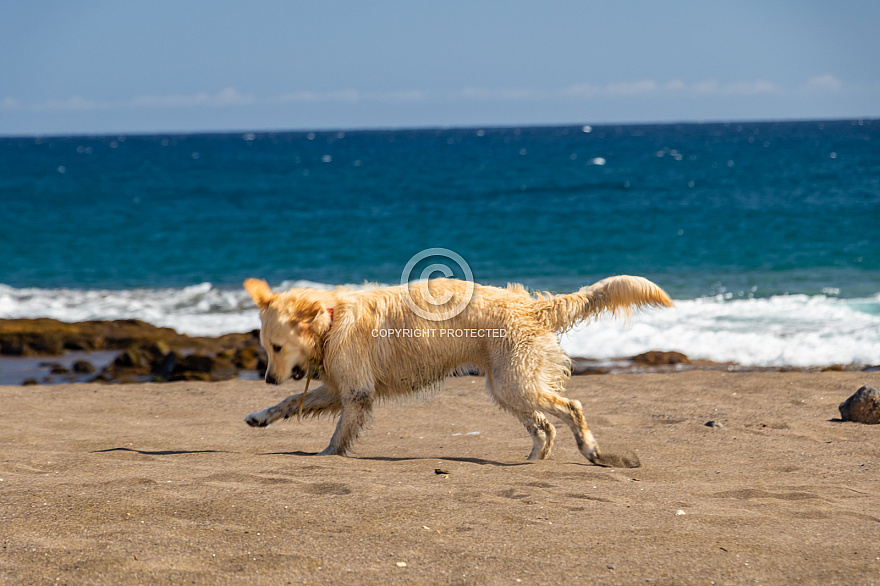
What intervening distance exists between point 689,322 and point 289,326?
924cm

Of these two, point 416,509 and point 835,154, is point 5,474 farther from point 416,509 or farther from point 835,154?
point 835,154

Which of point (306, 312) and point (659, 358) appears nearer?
point (306, 312)

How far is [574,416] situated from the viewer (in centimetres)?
589

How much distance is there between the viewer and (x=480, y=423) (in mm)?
7617

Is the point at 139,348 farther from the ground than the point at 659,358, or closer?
closer

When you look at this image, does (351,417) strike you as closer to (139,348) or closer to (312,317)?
(312,317)

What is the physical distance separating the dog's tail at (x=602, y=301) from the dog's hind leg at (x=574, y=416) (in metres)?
0.57

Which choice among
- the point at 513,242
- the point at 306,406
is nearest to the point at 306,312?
the point at 306,406

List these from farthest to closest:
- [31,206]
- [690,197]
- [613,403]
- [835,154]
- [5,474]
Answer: [835,154]
[31,206]
[690,197]
[613,403]
[5,474]

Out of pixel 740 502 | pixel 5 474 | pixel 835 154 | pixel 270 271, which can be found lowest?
pixel 5 474

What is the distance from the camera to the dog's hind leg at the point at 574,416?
5848 millimetres

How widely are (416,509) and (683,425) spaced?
3.67m

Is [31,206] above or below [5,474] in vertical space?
above

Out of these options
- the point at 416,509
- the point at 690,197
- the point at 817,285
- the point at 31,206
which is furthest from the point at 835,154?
the point at 416,509
